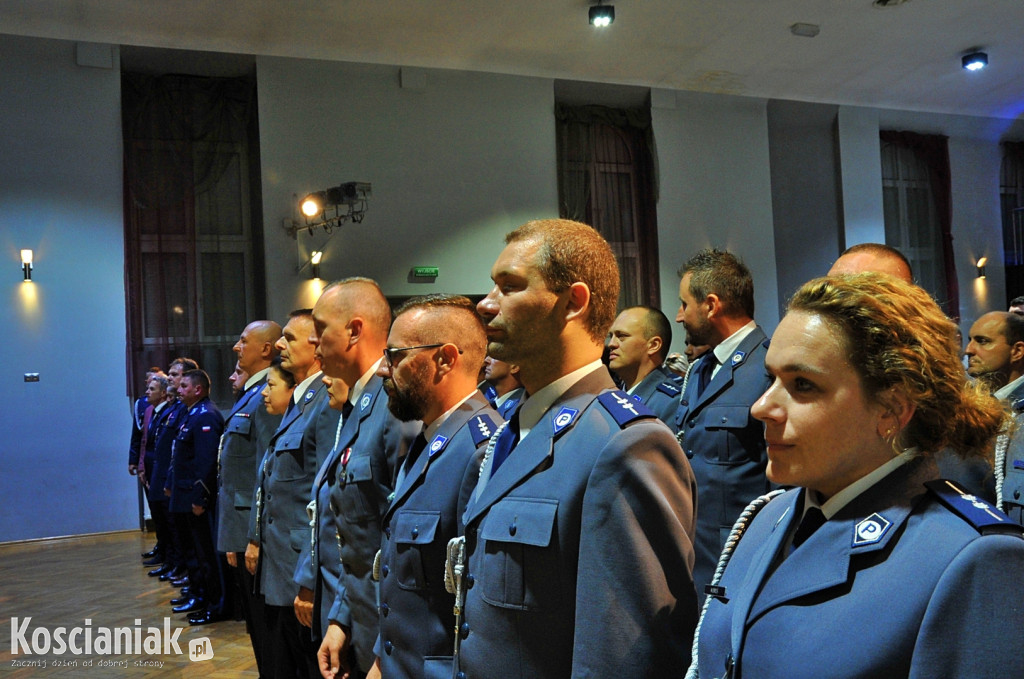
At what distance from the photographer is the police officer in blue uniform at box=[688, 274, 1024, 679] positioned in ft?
3.02

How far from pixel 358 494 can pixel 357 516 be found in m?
0.06

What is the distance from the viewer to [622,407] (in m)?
1.53

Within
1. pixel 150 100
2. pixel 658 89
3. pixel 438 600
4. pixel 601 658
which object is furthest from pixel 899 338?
pixel 658 89

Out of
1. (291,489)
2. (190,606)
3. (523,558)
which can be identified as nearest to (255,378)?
(190,606)

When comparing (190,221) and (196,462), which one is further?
(190,221)

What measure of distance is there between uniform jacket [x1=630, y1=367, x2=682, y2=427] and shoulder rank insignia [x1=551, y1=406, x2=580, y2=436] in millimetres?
1926

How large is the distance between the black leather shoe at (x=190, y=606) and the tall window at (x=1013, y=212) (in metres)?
11.3

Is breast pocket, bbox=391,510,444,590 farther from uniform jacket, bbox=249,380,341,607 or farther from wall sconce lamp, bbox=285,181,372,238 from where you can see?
wall sconce lamp, bbox=285,181,372,238

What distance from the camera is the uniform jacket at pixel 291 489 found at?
3.16m

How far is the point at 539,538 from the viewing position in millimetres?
1474

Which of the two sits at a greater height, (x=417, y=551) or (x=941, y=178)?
(x=941, y=178)

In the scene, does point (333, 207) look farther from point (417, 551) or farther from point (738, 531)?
point (738, 531)

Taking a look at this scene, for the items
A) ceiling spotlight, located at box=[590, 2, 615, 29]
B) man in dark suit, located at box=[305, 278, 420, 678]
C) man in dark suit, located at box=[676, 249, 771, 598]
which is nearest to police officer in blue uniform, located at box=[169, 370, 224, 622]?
man in dark suit, located at box=[305, 278, 420, 678]

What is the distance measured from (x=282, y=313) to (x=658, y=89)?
5.25 metres
